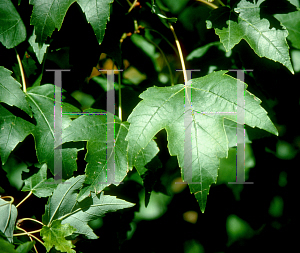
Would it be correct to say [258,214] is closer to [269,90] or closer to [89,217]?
[269,90]

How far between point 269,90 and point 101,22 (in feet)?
1.98

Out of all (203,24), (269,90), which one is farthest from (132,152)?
(203,24)

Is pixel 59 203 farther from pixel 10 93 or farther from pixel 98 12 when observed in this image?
pixel 98 12

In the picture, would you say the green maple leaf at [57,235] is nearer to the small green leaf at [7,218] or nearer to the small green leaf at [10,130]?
the small green leaf at [7,218]

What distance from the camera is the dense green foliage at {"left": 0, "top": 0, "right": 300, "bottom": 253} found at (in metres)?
0.69

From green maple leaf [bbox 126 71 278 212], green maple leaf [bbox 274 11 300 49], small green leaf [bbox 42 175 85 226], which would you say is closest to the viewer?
green maple leaf [bbox 126 71 278 212]

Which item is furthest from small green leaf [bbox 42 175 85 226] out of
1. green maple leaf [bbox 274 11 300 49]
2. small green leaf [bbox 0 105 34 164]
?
green maple leaf [bbox 274 11 300 49]

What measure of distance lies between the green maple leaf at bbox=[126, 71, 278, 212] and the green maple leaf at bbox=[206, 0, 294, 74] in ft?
0.43

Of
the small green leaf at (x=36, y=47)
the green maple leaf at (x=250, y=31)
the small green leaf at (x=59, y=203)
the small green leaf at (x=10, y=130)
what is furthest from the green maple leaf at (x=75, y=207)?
the green maple leaf at (x=250, y=31)

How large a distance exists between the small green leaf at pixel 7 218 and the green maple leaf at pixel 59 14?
0.49m

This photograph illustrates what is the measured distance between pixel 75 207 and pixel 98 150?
0.21 meters

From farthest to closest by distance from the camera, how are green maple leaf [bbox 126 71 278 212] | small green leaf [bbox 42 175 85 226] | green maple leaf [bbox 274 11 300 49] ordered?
green maple leaf [bbox 274 11 300 49] < small green leaf [bbox 42 175 85 226] < green maple leaf [bbox 126 71 278 212]

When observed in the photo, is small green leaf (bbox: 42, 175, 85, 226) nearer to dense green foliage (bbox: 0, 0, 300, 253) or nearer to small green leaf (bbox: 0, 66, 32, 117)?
dense green foliage (bbox: 0, 0, 300, 253)

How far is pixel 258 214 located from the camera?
1.13 metres
